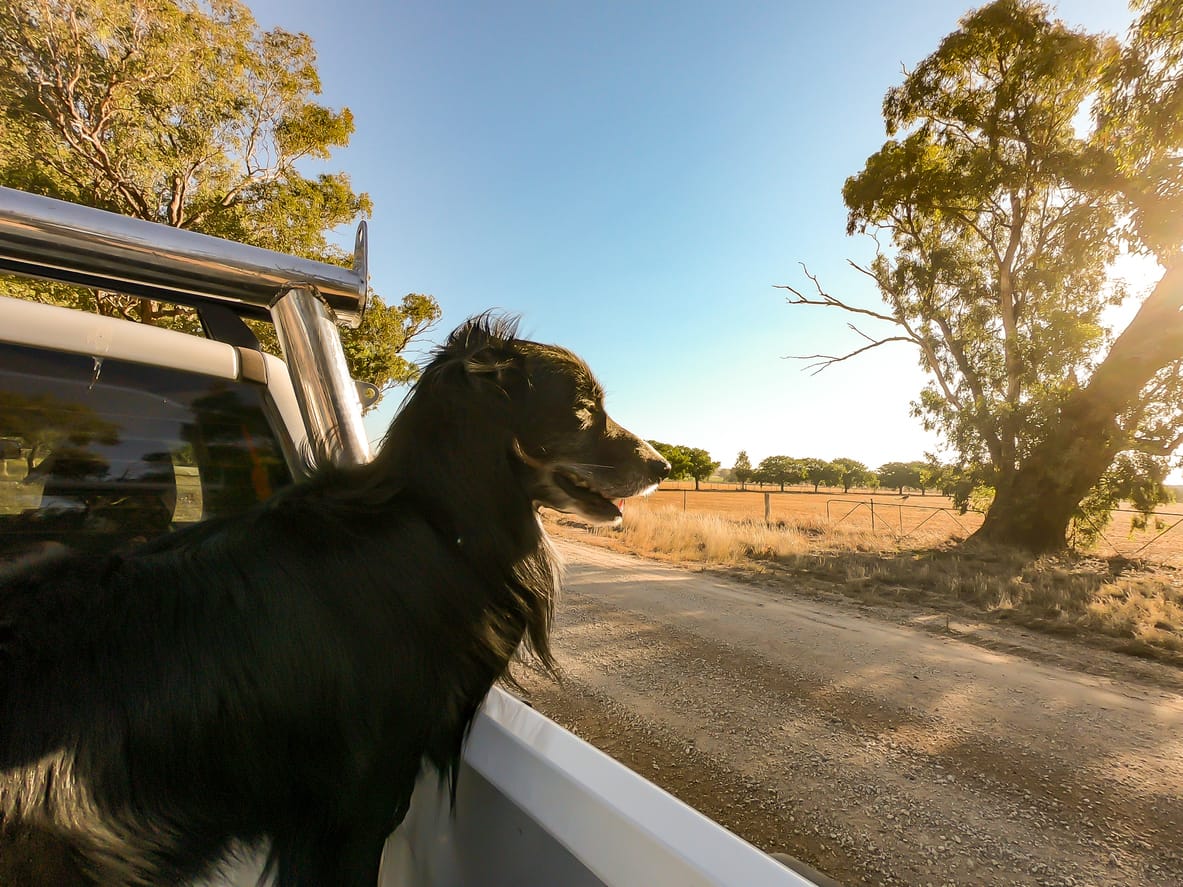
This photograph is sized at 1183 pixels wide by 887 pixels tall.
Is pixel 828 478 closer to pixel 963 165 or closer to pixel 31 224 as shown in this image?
pixel 963 165

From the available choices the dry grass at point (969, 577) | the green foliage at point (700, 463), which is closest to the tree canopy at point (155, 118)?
the dry grass at point (969, 577)

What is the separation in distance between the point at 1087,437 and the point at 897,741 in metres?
11.7

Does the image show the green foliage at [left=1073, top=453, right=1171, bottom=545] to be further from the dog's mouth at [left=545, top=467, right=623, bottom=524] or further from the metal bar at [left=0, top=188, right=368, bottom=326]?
the metal bar at [left=0, top=188, right=368, bottom=326]

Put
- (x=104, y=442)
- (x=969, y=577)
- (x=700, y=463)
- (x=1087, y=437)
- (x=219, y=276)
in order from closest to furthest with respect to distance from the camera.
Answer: (x=104, y=442)
(x=219, y=276)
(x=969, y=577)
(x=1087, y=437)
(x=700, y=463)

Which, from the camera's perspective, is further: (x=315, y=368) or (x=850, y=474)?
(x=850, y=474)

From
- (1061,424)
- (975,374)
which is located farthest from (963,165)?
(1061,424)

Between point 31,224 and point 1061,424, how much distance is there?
1568 cm

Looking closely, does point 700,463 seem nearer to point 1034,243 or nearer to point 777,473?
point 777,473

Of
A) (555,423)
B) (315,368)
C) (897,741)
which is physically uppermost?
(315,368)

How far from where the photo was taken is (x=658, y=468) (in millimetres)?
2143

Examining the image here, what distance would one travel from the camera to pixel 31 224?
1.50m

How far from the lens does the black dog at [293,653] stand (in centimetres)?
88

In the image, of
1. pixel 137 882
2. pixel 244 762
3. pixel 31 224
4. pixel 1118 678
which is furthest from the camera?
pixel 1118 678

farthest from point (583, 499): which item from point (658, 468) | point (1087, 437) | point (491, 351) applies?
point (1087, 437)
